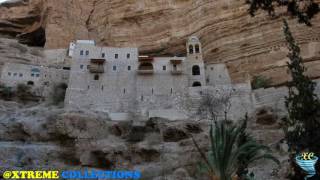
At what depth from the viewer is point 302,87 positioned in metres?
13.8

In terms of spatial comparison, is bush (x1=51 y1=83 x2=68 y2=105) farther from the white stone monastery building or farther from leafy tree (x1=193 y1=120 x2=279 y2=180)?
leafy tree (x1=193 y1=120 x2=279 y2=180)

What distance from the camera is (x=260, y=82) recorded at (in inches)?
1147

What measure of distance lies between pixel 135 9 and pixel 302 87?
94.7 feet

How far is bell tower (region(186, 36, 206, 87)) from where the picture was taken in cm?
2862

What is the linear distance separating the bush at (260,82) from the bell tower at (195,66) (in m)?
3.92

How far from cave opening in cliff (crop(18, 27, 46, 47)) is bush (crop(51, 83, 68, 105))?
1429 cm

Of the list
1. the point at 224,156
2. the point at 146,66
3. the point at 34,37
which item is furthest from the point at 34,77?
the point at 224,156

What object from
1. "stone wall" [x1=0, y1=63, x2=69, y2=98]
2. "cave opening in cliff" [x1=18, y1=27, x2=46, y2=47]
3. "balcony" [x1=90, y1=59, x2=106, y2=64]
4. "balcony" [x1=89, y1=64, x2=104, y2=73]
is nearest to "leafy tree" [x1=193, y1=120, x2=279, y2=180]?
"balcony" [x1=89, y1=64, x2=104, y2=73]

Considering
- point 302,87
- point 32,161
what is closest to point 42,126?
point 32,161

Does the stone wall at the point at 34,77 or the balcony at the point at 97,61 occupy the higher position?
the balcony at the point at 97,61

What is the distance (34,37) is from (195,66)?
2233 cm

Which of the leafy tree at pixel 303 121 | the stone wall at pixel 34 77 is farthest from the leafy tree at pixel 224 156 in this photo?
the stone wall at pixel 34 77

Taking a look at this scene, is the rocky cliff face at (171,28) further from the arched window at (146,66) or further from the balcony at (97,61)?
the balcony at (97,61)

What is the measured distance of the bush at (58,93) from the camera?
1139 inches
